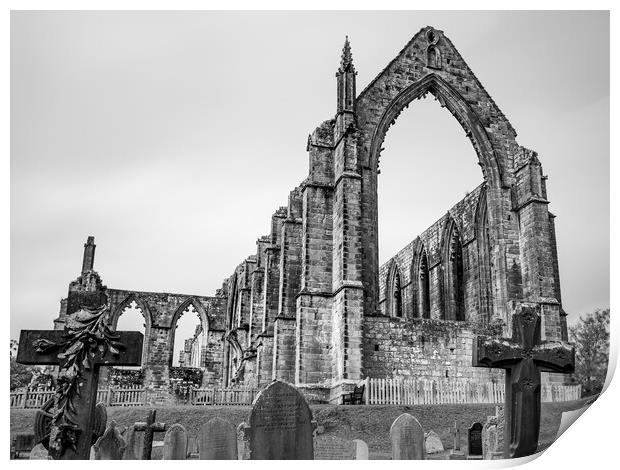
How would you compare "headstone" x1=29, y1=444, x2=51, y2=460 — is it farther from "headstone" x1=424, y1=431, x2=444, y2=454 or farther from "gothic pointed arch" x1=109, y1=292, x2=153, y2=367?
"gothic pointed arch" x1=109, y1=292, x2=153, y2=367

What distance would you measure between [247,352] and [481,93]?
662 inches

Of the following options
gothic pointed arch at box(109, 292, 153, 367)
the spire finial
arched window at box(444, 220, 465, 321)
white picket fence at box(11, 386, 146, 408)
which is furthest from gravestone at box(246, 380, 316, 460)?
gothic pointed arch at box(109, 292, 153, 367)

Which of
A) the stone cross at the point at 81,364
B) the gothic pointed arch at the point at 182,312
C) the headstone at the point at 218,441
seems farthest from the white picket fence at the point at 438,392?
the gothic pointed arch at the point at 182,312

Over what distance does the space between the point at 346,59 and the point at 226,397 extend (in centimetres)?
1325

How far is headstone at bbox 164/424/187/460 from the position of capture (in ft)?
40.1

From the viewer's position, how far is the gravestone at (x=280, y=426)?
9484 mm

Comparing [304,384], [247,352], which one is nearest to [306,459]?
[304,384]

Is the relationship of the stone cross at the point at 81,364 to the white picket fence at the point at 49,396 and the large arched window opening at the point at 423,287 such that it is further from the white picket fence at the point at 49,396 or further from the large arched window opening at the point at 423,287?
the large arched window opening at the point at 423,287

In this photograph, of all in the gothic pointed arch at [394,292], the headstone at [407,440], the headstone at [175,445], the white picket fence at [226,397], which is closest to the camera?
the headstone at [407,440]

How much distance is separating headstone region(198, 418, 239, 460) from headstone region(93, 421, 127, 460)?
1.48 m

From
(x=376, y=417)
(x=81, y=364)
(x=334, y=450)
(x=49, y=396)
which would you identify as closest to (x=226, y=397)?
(x=49, y=396)

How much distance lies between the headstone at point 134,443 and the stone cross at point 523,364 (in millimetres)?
6941

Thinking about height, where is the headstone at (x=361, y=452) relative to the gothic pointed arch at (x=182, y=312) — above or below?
below

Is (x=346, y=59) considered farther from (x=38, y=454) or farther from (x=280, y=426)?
(x=280, y=426)
